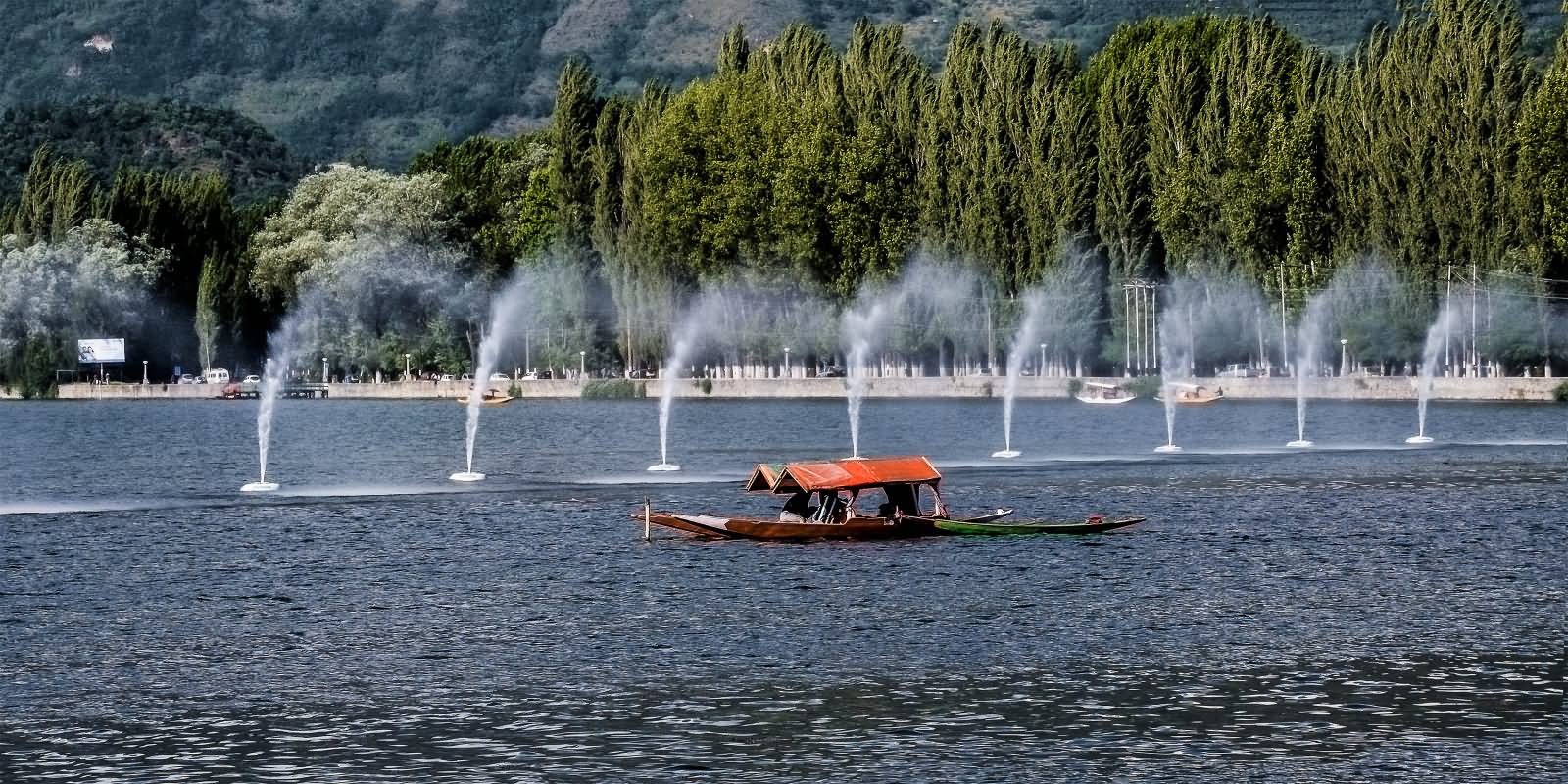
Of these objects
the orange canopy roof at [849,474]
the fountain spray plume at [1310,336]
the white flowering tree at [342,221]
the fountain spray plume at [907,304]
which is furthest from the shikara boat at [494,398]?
the orange canopy roof at [849,474]

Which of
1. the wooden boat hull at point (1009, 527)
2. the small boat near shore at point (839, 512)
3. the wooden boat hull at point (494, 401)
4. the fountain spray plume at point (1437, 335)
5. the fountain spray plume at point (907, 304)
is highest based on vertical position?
the fountain spray plume at point (907, 304)

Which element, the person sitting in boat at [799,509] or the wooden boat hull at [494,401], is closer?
the person sitting in boat at [799,509]

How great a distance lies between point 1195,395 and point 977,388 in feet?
65.9

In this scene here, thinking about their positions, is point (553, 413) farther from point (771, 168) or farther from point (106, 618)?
point (106, 618)

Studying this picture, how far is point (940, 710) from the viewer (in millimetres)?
36844

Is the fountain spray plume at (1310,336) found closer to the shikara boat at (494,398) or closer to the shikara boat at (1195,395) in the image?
the shikara boat at (1195,395)

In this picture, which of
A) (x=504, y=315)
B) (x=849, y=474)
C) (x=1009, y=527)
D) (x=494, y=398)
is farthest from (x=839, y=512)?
(x=504, y=315)

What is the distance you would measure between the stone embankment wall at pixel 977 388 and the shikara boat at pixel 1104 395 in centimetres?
207

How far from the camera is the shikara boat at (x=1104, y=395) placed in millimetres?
150000

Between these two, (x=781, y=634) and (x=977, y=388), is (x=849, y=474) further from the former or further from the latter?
(x=977, y=388)

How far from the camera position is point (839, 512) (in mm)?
60062

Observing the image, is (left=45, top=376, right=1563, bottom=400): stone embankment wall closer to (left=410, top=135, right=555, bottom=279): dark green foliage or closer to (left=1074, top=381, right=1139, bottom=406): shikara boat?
(left=1074, top=381, right=1139, bottom=406): shikara boat

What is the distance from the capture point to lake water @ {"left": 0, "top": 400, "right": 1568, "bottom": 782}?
33.9m

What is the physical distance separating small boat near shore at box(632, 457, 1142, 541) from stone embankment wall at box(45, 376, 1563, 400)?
253ft
